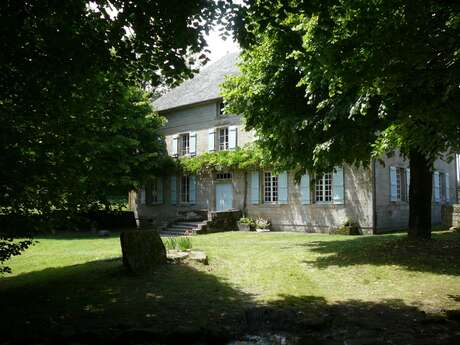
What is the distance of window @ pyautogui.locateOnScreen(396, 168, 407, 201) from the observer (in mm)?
19906

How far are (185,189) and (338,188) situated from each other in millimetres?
10078

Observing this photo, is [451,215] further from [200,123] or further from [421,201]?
→ [200,123]

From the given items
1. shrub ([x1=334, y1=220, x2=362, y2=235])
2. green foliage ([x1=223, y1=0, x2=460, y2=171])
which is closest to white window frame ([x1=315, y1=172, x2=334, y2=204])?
shrub ([x1=334, y1=220, x2=362, y2=235])

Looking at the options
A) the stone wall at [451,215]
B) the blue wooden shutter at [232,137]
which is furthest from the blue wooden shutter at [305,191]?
the stone wall at [451,215]

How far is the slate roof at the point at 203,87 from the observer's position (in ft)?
80.5

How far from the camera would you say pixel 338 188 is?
61.2 feet

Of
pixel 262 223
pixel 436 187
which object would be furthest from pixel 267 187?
pixel 436 187

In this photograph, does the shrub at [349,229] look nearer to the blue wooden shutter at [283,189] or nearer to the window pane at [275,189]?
the blue wooden shutter at [283,189]

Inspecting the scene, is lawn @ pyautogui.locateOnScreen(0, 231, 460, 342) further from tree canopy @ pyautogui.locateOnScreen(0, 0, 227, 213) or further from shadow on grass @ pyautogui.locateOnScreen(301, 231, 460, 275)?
tree canopy @ pyautogui.locateOnScreen(0, 0, 227, 213)

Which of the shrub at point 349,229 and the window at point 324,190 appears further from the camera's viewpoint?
the window at point 324,190

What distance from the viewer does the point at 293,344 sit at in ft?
17.7

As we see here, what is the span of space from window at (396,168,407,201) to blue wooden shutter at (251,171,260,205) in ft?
21.6

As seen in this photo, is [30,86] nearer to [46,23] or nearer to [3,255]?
[46,23]

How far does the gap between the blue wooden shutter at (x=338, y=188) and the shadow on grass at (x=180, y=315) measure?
1115 centimetres
